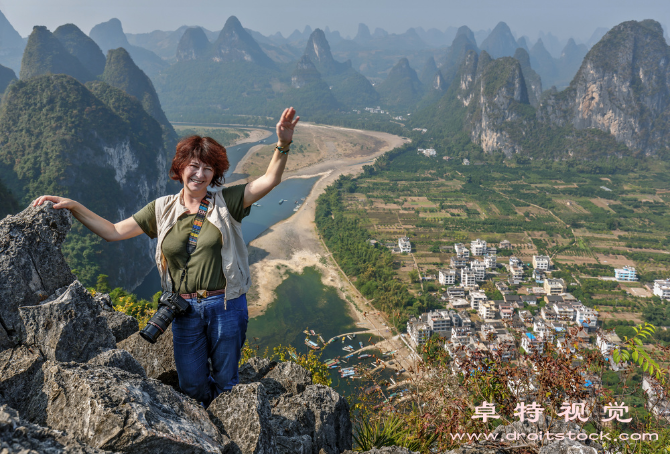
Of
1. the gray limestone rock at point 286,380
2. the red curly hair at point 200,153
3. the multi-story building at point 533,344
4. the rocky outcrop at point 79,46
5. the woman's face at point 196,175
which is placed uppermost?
the rocky outcrop at point 79,46

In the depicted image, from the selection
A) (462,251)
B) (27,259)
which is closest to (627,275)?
(462,251)

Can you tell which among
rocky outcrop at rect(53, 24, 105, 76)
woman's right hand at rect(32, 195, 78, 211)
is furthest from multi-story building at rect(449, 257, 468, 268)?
rocky outcrop at rect(53, 24, 105, 76)

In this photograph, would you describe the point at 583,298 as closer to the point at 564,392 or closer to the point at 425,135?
the point at 564,392

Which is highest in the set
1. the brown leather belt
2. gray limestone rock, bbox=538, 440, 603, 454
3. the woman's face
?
the woman's face

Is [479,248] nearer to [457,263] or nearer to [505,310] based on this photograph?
[457,263]

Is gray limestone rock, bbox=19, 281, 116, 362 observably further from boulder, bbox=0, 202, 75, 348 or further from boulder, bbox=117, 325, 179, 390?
boulder, bbox=117, 325, 179, 390

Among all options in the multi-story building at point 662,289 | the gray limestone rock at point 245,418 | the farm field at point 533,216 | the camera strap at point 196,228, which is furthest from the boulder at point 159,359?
the multi-story building at point 662,289

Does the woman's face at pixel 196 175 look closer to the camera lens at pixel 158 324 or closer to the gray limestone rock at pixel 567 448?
the camera lens at pixel 158 324
